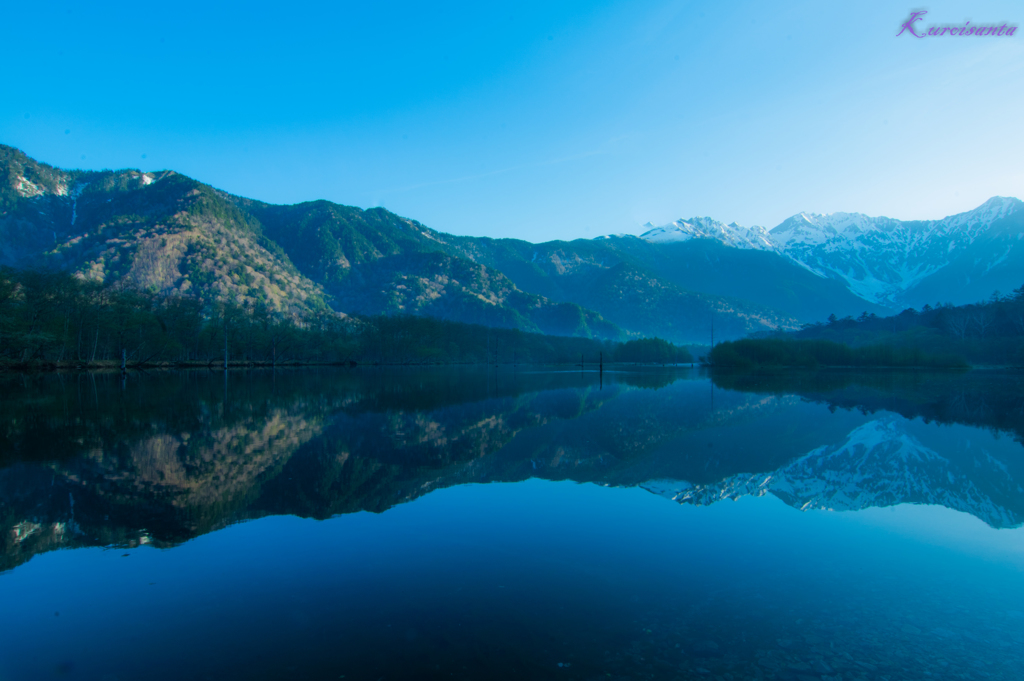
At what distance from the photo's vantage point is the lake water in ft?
19.0

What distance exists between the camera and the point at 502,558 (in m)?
8.66

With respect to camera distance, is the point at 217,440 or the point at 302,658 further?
the point at 217,440

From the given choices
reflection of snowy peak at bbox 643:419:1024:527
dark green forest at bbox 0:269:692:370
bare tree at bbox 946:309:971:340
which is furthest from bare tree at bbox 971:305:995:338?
reflection of snowy peak at bbox 643:419:1024:527

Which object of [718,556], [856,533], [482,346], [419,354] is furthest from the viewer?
[482,346]

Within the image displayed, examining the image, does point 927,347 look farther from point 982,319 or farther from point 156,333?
point 156,333

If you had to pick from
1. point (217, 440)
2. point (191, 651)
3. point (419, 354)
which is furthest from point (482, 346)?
point (191, 651)

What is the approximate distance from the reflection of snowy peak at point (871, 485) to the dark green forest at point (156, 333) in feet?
246

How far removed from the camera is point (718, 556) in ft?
29.2

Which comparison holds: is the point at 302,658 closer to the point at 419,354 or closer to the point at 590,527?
the point at 590,527

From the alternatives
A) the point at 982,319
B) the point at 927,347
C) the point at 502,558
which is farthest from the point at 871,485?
the point at 982,319

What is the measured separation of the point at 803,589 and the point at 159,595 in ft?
29.2

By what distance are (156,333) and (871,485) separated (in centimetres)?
9885

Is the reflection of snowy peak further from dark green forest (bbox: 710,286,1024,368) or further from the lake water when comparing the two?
dark green forest (bbox: 710,286,1024,368)

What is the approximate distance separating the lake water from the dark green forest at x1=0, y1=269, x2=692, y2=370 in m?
64.2
